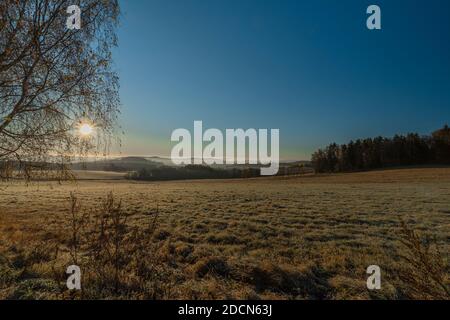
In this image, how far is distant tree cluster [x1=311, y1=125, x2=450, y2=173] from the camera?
265ft

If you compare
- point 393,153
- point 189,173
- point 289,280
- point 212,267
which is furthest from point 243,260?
point 393,153

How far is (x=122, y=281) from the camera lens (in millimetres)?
3852

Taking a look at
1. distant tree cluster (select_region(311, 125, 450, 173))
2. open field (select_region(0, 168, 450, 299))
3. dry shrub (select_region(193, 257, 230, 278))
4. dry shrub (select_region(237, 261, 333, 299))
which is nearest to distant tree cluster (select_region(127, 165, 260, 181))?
distant tree cluster (select_region(311, 125, 450, 173))

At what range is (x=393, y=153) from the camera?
271ft

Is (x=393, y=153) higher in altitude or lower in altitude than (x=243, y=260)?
higher

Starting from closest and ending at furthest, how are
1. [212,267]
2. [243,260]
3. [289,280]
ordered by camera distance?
[289,280] < [212,267] < [243,260]

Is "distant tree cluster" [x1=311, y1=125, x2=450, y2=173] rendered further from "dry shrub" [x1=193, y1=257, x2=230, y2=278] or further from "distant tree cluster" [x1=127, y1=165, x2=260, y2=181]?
"dry shrub" [x1=193, y1=257, x2=230, y2=278]

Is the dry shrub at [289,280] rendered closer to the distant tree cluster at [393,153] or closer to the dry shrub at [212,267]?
the dry shrub at [212,267]

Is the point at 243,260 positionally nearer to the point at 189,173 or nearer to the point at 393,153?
the point at 189,173

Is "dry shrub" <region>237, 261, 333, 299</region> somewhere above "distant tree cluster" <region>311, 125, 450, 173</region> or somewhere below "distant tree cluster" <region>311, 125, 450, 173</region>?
below

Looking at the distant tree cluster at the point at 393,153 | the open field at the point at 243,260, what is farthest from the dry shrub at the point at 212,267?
the distant tree cluster at the point at 393,153
